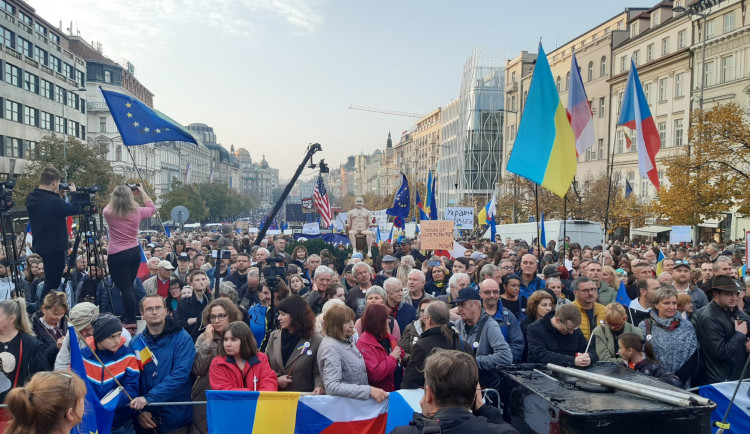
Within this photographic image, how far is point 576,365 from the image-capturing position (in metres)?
5.27

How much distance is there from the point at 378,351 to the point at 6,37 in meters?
47.8

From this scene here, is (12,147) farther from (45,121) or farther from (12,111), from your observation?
(45,121)

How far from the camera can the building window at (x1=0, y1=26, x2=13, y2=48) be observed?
42.4 m

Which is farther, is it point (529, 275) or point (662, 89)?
point (662, 89)

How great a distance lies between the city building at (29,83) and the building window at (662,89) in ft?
139

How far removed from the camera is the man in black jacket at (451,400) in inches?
123

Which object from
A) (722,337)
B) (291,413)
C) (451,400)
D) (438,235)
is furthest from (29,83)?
(451,400)

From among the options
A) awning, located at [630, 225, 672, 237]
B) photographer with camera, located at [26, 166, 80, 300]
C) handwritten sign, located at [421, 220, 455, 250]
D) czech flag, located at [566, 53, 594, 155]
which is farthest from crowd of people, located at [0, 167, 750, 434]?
awning, located at [630, 225, 672, 237]

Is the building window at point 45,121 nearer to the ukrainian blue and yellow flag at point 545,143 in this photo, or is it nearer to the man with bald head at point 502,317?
the ukrainian blue and yellow flag at point 545,143

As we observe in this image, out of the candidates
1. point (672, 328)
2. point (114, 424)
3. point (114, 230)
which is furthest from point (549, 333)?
point (114, 230)

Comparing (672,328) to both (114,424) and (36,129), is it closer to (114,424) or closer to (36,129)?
(114,424)

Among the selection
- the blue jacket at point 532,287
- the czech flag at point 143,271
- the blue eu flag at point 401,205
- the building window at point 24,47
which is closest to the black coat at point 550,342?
the blue jacket at point 532,287

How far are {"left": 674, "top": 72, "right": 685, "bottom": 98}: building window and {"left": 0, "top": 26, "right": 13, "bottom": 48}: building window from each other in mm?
47016

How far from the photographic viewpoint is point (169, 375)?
5.17m
